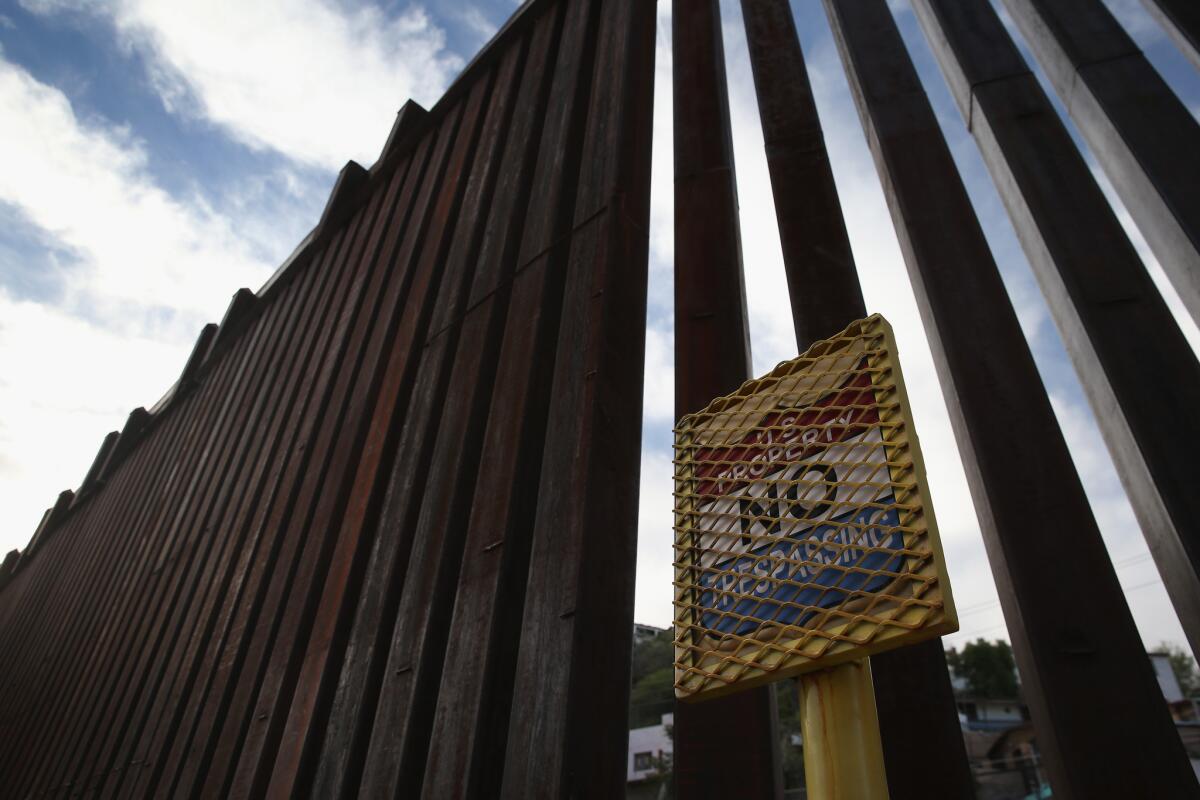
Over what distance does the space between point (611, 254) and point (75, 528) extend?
12027mm

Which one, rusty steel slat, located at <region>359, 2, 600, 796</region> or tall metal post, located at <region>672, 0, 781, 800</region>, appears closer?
tall metal post, located at <region>672, 0, 781, 800</region>

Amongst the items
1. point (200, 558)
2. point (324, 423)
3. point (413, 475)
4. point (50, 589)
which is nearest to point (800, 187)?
point (413, 475)

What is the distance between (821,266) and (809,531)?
1.60m

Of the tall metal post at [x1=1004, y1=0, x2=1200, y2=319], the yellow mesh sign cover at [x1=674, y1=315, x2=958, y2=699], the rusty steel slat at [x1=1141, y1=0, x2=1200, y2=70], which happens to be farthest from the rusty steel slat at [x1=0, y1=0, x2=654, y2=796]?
the rusty steel slat at [x1=1141, y1=0, x2=1200, y2=70]

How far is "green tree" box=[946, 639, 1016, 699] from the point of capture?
51.3 metres

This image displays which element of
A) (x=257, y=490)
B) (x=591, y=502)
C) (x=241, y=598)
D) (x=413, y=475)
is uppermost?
(x=257, y=490)

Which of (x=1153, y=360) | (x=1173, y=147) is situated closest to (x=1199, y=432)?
(x=1153, y=360)

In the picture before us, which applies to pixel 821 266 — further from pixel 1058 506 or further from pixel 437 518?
pixel 437 518

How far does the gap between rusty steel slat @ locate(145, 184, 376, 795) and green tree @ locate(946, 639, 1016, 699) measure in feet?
183

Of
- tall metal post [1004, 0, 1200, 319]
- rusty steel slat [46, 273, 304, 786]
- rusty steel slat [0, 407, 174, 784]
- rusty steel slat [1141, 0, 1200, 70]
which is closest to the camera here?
tall metal post [1004, 0, 1200, 319]

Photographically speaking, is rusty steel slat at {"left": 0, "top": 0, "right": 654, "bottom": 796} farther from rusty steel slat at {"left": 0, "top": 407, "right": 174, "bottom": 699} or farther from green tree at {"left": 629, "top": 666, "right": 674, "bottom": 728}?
green tree at {"left": 629, "top": 666, "right": 674, "bottom": 728}

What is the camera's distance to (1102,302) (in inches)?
81.5

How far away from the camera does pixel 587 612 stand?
1.84 m

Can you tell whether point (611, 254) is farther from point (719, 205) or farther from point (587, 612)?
point (587, 612)
